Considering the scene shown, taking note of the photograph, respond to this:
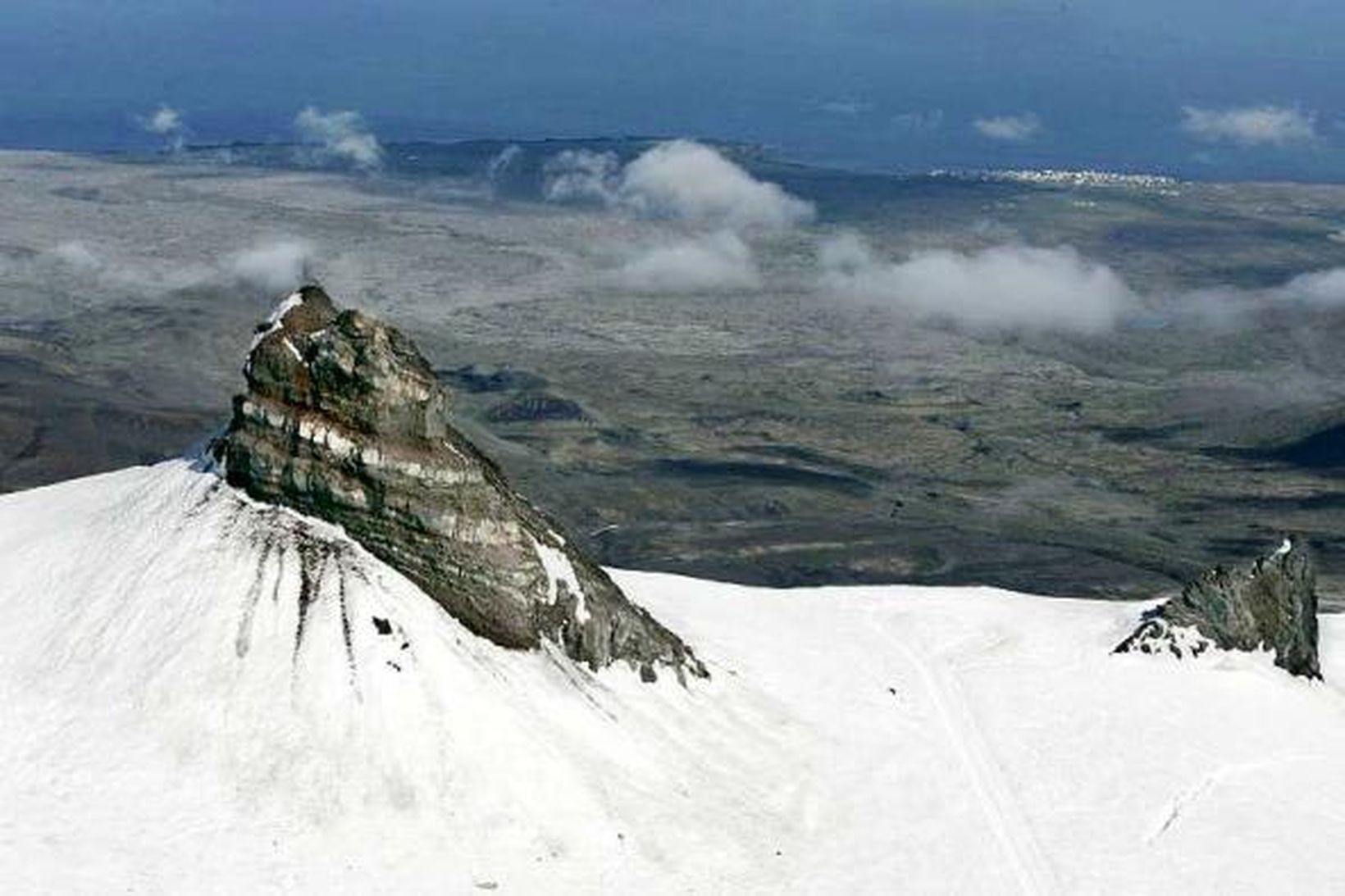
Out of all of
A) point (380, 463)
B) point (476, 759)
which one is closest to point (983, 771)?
point (476, 759)

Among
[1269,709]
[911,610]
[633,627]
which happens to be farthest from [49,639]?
[1269,709]

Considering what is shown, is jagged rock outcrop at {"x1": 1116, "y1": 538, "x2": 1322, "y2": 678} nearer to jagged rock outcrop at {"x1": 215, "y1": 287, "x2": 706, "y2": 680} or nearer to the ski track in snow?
the ski track in snow

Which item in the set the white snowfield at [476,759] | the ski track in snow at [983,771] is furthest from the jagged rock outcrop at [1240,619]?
the ski track in snow at [983,771]

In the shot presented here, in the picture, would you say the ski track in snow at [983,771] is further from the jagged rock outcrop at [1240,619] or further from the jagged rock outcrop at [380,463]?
the jagged rock outcrop at [380,463]

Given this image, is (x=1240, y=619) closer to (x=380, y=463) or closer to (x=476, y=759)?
(x=476, y=759)

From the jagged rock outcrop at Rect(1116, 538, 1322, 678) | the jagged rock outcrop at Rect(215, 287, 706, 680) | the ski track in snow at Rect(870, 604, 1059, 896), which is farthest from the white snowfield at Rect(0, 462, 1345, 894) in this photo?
the jagged rock outcrop at Rect(1116, 538, 1322, 678)

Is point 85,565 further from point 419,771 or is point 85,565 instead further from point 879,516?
point 879,516

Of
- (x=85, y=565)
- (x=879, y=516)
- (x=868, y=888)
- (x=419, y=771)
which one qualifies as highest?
(x=85, y=565)

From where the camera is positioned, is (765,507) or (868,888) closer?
(868,888)
